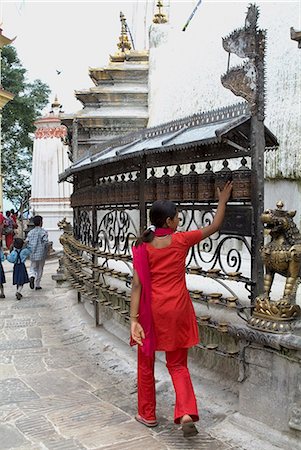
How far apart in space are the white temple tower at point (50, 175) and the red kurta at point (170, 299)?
647 inches

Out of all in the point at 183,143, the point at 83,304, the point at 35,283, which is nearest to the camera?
the point at 183,143

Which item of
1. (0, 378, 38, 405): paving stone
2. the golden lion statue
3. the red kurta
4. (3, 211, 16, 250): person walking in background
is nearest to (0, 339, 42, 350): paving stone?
(0, 378, 38, 405): paving stone

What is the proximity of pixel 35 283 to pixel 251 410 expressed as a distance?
313 inches

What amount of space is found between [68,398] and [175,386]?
1.25 m

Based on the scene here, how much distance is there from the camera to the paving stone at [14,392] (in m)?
4.34

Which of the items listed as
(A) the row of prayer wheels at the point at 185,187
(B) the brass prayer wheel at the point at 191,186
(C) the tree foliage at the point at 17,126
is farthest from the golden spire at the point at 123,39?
(C) the tree foliage at the point at 17,126

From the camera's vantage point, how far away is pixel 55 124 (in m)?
19.7

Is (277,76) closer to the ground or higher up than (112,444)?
higher up

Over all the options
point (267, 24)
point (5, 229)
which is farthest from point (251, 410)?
point (5, 229)

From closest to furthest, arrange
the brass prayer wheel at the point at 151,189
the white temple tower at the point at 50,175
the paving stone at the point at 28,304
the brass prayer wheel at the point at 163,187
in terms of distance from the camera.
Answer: the brass prayer wheel at the point at 163,187 < the brass prayer wheel at the point at 151,189 < the paving stone at the point at 28,304 < the white temple tower at the point at 50,175

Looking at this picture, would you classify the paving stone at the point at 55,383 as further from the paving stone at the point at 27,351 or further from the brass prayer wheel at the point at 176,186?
the brass prayer wheel at the point at 176,186

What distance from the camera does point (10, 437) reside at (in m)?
3.60

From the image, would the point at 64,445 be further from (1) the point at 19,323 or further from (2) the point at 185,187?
(1) the point at 19,323

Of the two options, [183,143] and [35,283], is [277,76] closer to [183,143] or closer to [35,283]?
[183,143]
